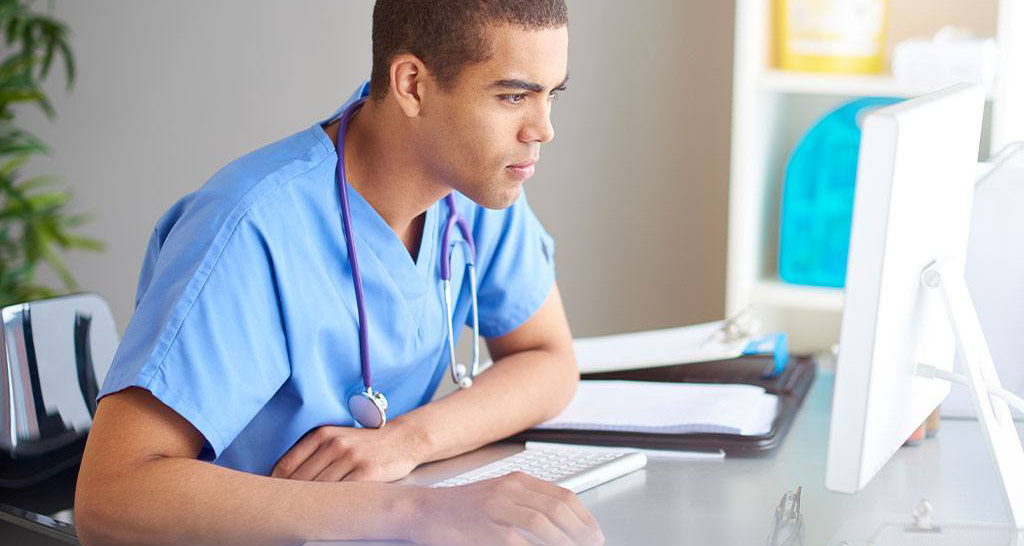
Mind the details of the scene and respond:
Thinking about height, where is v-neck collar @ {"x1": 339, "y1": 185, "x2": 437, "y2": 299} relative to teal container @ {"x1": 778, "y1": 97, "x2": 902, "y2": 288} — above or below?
above

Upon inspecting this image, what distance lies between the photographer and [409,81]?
4.24 ft

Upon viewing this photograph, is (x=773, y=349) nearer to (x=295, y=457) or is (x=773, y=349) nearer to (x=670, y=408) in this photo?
(x=670, y=408)

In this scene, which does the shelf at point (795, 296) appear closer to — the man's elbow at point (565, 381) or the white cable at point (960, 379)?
the man's elbow at point (565, 381)

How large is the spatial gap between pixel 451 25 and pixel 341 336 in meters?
0.35

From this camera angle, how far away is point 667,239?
280 centimetres

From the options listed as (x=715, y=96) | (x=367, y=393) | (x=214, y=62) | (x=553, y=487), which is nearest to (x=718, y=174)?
(x=715, y=96)

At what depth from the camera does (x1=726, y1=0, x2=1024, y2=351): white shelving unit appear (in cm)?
210

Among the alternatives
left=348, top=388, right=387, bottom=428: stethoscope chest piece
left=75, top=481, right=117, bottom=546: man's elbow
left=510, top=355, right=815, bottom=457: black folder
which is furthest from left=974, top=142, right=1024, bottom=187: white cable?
left=75, top=481, right=117, bottom=546: man's elbow

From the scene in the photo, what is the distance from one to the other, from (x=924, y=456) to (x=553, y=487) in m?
0.52

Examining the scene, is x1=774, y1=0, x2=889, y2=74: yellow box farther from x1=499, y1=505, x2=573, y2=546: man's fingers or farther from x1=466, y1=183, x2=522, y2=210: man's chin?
x1=499, y1=505, x2=573, y2=546: man's fingers

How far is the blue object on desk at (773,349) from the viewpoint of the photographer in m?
1.60

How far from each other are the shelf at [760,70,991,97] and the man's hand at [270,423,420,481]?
1.31 meters

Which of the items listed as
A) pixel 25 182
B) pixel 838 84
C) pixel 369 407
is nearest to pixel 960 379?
pixel 369 407

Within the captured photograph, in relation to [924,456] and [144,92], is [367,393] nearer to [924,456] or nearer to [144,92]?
[924,456]
